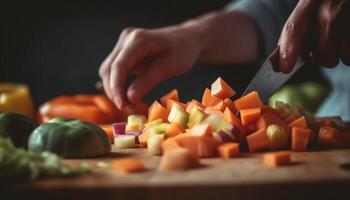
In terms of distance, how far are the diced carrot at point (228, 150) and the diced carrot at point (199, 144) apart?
0.06 feet

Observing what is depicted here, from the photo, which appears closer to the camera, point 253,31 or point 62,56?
point 253,31

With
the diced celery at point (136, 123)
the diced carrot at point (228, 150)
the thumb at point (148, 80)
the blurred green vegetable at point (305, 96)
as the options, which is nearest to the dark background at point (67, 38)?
the blurred green vegetable at point (305, 96)

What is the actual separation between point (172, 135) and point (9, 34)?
83.0 inches

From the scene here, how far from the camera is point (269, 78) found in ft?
5.61

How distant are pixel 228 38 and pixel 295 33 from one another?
3.87 feet

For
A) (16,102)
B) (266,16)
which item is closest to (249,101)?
(16,102)

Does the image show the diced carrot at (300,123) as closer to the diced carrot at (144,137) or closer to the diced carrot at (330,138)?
the diced carrot at (330,138)

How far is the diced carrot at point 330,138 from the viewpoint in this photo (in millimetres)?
1556

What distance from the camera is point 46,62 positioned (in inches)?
132

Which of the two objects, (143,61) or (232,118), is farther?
(143,61)

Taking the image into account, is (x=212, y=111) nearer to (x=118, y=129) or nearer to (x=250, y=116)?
(x=250, y=116)

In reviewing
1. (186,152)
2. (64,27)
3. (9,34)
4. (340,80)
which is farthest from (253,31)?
(186,152)

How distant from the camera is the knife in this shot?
5.51 feet

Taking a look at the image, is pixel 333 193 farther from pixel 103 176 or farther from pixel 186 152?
pixel 103 176
